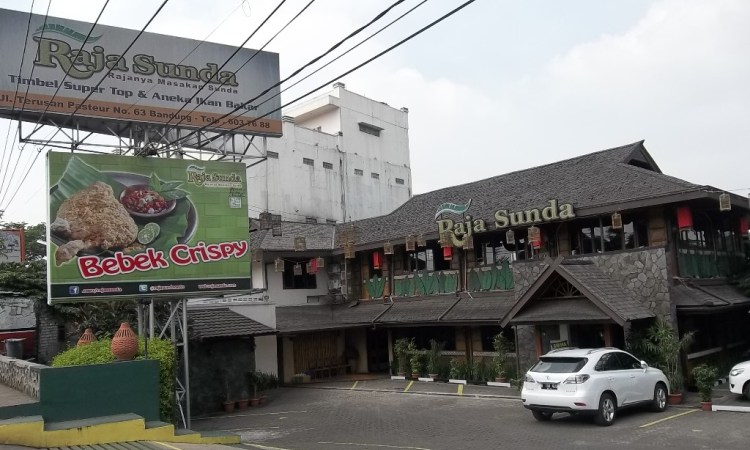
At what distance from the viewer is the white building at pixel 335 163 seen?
4231cm

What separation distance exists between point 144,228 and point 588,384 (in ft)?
35.6

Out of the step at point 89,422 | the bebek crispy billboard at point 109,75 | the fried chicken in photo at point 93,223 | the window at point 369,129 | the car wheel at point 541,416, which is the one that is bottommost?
the car wheel at point 541,416

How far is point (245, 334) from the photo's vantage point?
2105 cm

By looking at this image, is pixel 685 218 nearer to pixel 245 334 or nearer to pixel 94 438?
pixel 245 334

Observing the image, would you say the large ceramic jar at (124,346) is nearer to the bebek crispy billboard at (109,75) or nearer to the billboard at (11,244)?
the bebek crispy billboard at (109,75)

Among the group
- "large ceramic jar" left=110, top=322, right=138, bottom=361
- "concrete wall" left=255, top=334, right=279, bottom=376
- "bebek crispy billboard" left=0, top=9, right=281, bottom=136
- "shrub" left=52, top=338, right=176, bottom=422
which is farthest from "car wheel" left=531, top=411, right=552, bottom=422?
"concrete wall" left=255, top=334, right=279, bottom=376

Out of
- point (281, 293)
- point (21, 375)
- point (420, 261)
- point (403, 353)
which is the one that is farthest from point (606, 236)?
point (21, 375)

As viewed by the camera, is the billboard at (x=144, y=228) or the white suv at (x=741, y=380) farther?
the white suv at (x=741, y=380)

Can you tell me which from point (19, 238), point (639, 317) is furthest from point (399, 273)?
point (19, 238)

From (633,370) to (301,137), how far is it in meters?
32.4

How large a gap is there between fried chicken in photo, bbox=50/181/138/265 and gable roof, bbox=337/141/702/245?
12511mm

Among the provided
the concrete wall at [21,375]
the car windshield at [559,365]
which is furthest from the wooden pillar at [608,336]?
the concrete wall at [21,375]

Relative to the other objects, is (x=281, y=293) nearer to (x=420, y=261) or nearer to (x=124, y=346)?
(x=420, y=261)

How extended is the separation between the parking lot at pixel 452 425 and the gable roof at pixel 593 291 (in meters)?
2.51
